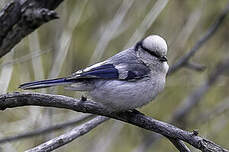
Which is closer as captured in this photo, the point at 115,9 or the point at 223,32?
the point at 115,9

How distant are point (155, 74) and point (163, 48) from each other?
0.16m

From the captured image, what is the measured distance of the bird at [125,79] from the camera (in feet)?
7.57

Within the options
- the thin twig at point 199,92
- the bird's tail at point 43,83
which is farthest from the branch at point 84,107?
the thin twig at point 199,92

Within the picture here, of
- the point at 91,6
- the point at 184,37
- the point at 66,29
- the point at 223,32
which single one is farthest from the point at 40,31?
the point at 223,32

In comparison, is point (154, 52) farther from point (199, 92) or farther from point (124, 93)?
point (199, 92)

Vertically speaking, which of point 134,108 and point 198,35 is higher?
point 198,35

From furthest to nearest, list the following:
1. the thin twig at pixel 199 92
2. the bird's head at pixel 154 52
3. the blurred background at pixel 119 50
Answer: the thin twig at pixel 199 92, the blurred background at pixel 119 50, the bird's head at pixel 154 52

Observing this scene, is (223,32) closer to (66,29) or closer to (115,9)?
(115,9)

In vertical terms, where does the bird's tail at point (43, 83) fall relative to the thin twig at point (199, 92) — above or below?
above

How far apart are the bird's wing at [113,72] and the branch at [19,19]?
14.4 inches

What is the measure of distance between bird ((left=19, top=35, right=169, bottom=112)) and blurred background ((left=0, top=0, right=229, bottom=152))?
1.20 metres

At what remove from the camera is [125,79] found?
95.7 inches

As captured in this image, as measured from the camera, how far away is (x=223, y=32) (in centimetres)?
490

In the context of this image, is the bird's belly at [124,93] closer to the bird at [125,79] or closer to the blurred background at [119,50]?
the bird at [125,79]
